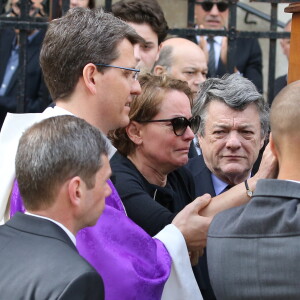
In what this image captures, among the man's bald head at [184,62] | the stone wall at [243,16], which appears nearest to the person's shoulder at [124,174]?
the man's bald head at [184,62]

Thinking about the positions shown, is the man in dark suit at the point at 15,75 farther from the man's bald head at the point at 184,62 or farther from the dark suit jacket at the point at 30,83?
the man's bald head at the point at 184,62

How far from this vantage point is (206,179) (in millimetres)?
4414

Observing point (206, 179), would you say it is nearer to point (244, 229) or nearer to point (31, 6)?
point (244, 229)

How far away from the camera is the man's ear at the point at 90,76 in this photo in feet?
10.7

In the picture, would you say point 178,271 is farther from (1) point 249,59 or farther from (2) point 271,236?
(1) point 249,59

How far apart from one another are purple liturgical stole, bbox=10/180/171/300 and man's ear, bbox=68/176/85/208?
1.43 ft

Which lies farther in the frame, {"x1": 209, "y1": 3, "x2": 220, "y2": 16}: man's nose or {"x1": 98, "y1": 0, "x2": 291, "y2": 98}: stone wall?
{"x1": 98, "y1": 0, "x2": 291, "y2": 98}: stone wall

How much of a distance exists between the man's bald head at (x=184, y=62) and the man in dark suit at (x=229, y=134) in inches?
50.2

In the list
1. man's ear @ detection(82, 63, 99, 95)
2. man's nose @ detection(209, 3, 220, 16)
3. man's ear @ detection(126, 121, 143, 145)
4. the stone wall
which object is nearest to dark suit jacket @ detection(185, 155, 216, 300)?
man's ear @ detection(126, 121, 143, 145)

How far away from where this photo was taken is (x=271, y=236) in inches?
104

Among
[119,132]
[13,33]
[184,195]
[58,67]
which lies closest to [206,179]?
[184,195]

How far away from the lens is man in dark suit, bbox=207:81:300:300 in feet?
8.52

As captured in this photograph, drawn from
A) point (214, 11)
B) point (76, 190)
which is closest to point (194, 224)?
point (76, 190)

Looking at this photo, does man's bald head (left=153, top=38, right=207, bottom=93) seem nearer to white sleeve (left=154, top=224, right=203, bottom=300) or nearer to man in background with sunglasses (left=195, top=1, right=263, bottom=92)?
man in background with sunglasses (left=195, top=1, right=263, bottom=92)
